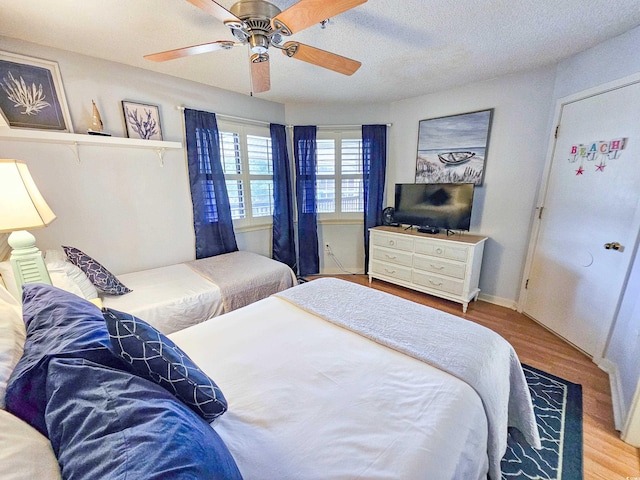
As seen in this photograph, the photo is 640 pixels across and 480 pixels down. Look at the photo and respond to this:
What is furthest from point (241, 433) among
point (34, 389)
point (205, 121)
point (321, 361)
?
point (205, 121)

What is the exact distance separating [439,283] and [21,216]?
3.26 m

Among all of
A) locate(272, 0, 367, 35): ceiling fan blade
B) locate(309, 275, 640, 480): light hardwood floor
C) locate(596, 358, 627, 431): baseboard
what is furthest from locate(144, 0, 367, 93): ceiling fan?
locate(596, 358, 627, 431): baseboard

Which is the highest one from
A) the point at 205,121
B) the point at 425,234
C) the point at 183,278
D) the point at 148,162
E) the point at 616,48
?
the point at 616,48

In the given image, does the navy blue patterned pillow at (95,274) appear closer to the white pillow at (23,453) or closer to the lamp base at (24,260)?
the lamp base at (24,260)

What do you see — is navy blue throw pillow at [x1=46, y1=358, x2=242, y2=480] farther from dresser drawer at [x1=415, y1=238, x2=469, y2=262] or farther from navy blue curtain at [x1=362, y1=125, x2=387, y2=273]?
navy blue curtain at [x1=362, y1=125, x2=387, y2=273]

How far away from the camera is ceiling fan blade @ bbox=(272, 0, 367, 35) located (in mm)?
1074

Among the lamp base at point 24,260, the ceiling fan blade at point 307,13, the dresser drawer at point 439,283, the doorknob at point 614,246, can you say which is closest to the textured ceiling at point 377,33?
the ceiling fan blade at point 307,13

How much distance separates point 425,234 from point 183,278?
2552mm

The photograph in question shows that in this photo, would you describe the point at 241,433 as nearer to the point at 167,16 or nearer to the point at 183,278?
the point at 183,278

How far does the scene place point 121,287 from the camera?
6.49 ft

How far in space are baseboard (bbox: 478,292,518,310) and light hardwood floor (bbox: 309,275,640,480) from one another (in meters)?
0.06

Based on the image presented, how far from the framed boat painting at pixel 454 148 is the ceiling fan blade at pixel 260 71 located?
84.6 inches

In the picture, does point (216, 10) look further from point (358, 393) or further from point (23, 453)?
point (358, 393)

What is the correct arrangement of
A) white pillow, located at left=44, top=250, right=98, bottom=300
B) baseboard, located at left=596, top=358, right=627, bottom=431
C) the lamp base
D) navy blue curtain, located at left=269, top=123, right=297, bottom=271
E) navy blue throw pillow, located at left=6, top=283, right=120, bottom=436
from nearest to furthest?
navy blue throw pillow, located at left=6, top=283, right=120, bottom=436 → the lamp base → baseboard, located at left=596, top=358, right=627, bottom=431 → white pillow, located at left=44, top=250, right=98, bottom=300 → navy blue curtain, located at left=269, top=123, right=297, bottom=271
